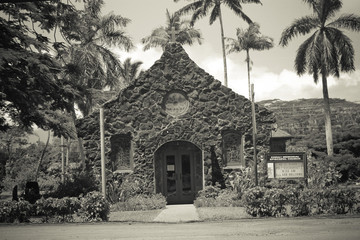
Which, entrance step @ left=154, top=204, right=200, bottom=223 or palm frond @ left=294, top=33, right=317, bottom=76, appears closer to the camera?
entrance step @ left=154, top=204, right=200, bottom=223

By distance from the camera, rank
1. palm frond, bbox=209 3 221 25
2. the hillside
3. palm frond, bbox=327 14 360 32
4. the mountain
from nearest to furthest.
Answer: palm frond, bbox=327 14 360 32, palm frond, bbox=209 3 221 25, the mountain, the hillside

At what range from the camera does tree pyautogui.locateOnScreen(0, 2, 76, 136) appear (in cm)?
1311

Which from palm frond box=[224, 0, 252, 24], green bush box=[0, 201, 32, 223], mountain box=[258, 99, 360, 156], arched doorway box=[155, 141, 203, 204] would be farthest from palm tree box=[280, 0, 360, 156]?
green bush box=[0, 201, 32, 223]

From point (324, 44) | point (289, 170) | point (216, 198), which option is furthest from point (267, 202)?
point (324, 44)

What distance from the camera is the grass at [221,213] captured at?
11547 millimetres

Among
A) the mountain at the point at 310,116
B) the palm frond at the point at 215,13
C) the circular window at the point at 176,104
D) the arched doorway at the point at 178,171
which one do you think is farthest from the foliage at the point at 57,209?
the mountain at the point at 310,116

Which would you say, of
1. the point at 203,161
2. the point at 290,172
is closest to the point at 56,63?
the point at 203,161

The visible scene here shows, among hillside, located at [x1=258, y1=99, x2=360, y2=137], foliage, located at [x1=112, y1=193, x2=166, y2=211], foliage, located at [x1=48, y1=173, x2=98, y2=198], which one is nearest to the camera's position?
foliage, located at [x1=112, y1=193, x2=166, y2=211]

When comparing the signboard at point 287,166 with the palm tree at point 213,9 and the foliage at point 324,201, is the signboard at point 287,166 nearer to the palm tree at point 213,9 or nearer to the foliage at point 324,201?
the foliage at point 324,201

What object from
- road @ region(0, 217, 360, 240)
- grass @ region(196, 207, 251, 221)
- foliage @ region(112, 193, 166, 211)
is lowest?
road @ region(0, 217, 360, 240)

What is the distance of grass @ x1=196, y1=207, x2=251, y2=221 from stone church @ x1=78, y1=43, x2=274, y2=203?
2.85 metres

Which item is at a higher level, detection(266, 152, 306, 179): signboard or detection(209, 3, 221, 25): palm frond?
detection(209, 3, 221, 25): palm frond

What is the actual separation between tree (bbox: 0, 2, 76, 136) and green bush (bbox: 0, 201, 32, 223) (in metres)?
4.05

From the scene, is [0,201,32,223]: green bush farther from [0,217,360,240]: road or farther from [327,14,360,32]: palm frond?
[327,14,360,32]: palm frond
